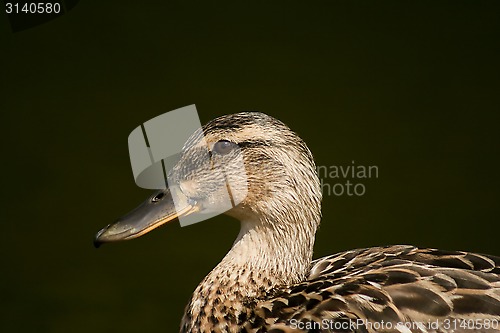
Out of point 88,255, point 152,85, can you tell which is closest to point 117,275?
point 88,255

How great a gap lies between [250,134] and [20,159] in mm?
2061

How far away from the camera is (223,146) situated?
2.21m

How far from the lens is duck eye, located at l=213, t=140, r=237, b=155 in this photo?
86.7 inches

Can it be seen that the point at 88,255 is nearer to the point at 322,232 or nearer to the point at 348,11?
the point at 322,232

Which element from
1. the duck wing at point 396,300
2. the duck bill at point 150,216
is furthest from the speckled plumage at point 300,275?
the duck bill at point 150,216

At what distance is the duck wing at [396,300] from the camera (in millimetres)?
1951

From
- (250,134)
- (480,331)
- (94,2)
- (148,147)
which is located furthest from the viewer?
(94,2)

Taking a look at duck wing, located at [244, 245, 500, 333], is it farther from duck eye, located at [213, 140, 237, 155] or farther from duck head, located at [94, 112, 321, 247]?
duck eye, located at [213, 140, 237, 155]

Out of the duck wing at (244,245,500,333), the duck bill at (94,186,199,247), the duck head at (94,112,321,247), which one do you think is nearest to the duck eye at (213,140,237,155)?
the duck head at (94,112,321,247)

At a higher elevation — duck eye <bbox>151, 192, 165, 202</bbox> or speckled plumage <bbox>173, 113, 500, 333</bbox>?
duck eye <bbox>151, 192, 165, 202</bbox>

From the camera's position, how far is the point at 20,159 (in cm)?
393

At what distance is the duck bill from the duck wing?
1.10 ft

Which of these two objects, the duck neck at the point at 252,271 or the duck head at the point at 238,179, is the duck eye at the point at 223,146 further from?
the duck neck at the point at 252,271

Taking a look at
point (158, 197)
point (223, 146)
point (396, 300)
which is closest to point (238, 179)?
point (223, 146)
